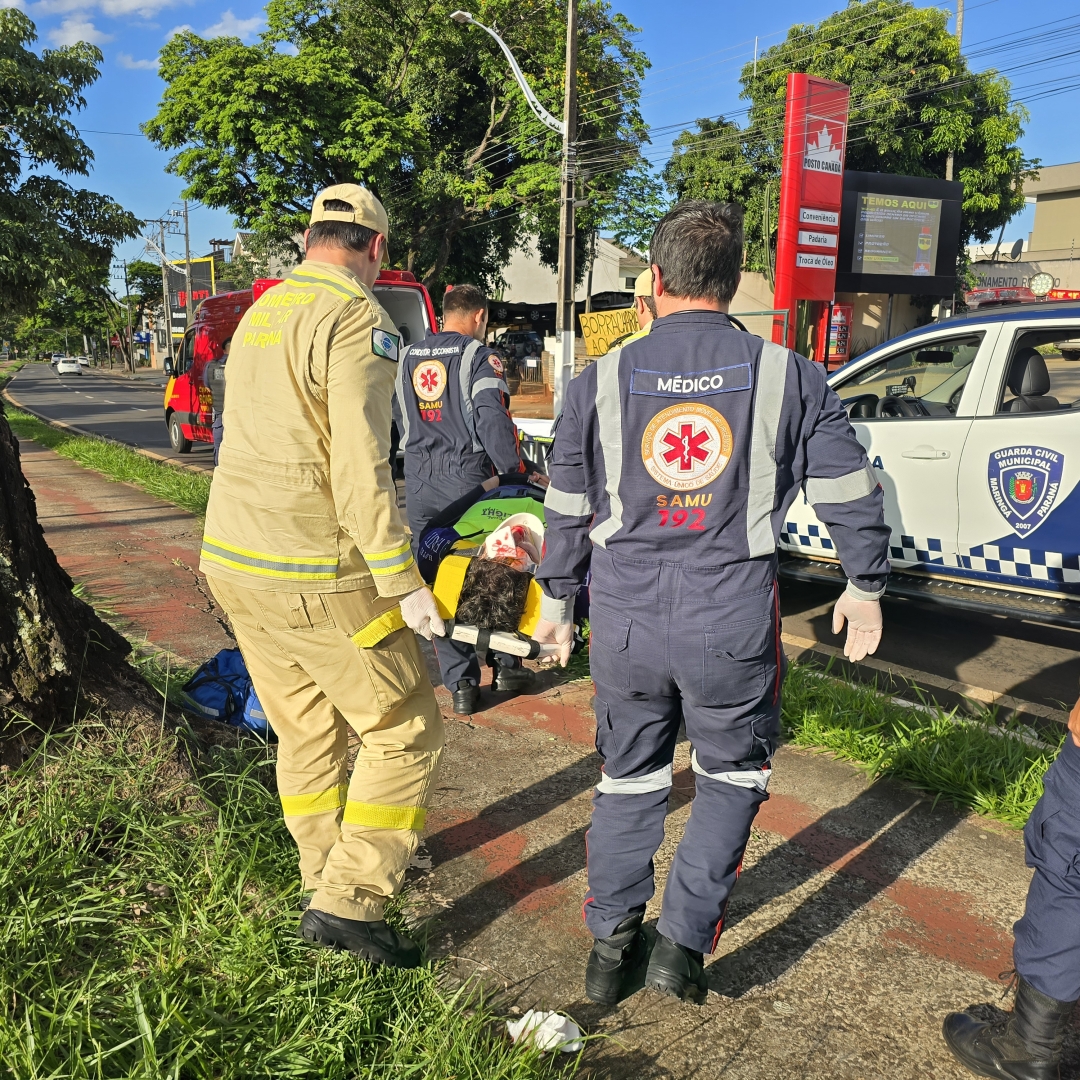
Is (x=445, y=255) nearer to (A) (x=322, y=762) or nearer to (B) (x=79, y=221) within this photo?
(B) (x=79, y=221)

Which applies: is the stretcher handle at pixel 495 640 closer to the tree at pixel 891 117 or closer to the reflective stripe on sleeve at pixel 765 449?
the reflective stripe on sleeve at pixel 765 449

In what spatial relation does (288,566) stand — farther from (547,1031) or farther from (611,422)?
(547,1031)

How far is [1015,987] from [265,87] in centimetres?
2712

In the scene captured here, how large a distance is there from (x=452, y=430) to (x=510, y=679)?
1.26 meters

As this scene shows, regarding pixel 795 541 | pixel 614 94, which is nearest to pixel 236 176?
pixel 614 94

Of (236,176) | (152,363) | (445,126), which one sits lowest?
(152,363)

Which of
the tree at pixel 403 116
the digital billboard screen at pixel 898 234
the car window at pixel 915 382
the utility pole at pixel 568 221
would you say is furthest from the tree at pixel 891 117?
the car window at pixel 915 382

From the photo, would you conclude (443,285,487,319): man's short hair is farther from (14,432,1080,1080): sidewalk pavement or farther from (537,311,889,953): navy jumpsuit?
(537,311,889,953): navy jumpsuit

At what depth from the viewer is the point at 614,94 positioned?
2819cm

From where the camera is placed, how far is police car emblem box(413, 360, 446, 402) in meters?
4.60

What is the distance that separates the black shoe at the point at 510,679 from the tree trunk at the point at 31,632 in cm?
192

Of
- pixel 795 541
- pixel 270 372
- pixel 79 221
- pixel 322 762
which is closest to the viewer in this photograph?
pixel 270 372

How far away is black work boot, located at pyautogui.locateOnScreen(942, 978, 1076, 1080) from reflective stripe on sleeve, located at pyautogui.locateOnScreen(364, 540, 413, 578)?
1.74 m

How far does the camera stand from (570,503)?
2.50 metres
